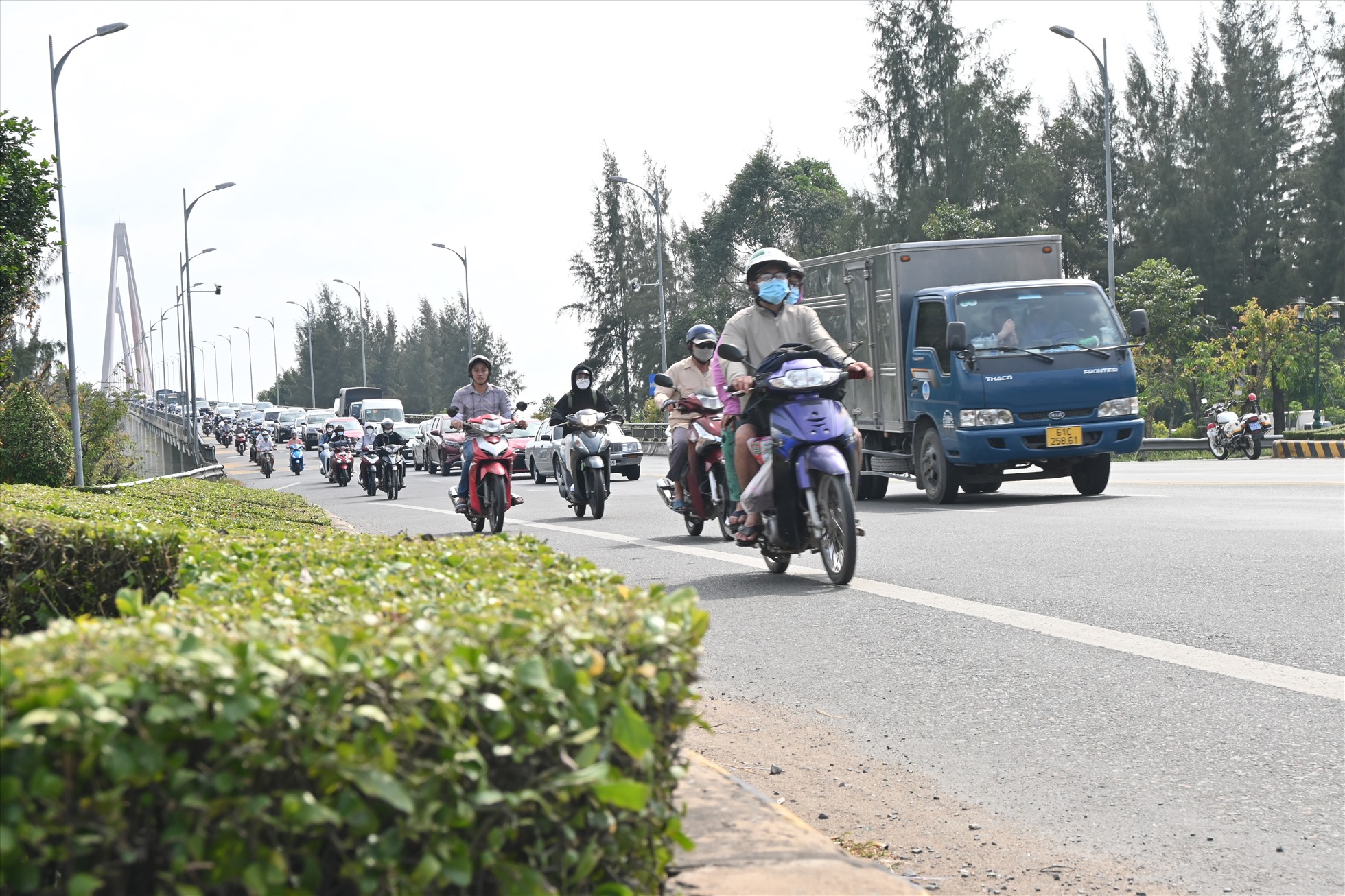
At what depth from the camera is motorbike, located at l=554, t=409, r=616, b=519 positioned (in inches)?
674

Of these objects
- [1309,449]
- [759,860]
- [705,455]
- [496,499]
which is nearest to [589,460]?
[496,499]

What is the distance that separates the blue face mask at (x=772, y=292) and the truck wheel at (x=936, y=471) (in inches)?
291

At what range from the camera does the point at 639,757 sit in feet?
8.38

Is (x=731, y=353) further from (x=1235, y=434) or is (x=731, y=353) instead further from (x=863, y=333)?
(x=1235, y=434)

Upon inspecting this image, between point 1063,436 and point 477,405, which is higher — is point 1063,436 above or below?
below

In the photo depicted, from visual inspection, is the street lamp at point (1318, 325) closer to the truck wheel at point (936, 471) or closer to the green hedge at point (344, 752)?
the truck wheel at point (936, 471)

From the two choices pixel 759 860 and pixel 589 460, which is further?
pixel 589 460

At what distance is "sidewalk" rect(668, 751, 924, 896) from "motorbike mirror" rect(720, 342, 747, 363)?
5.32 m

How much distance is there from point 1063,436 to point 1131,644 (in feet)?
31.2

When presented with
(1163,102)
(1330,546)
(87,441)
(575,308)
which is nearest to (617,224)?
(575,308)

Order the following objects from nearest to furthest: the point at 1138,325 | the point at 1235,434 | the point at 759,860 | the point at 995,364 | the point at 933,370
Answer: the point at 759,860, the point at 995,364, the point at 1138,325, the point at 933,370, the point at 1235,434

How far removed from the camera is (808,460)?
943 centimetres

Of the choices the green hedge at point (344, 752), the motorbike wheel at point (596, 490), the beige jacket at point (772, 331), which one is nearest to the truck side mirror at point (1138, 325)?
the motorbike wheel at point (596, 490)

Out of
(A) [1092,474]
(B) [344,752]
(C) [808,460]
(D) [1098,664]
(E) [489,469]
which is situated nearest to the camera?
(B) [344,752]
